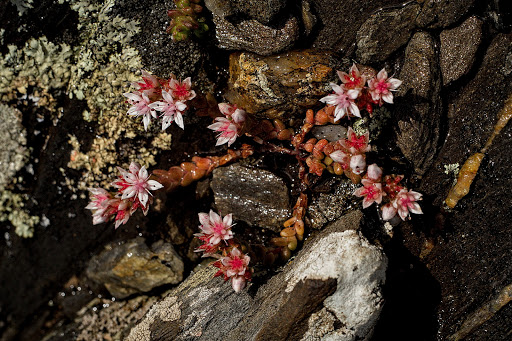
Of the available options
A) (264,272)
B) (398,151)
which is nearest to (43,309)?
(264,272)

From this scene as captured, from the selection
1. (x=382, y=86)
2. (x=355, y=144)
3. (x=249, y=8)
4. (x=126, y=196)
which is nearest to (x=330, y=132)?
(x=355, y=144)

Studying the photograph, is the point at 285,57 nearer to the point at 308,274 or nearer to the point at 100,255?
the point at 308,274

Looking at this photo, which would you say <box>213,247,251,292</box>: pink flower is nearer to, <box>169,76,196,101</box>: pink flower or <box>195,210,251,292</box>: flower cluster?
<box>195,210,251,292</box>: flower cluster

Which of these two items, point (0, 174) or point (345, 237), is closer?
point (345, 237)

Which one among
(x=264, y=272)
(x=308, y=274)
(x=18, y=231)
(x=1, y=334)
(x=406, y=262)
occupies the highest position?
(x=18, y=231)

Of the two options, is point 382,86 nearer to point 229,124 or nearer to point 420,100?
point 420,100

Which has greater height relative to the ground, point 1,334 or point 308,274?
point 308,274

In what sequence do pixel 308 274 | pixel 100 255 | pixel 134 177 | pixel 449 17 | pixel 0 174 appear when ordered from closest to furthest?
1. pixel 308 274
2. pixel 449 17
3. pixel 134 177
4. pixel 0 174
5. pixel 100 255
